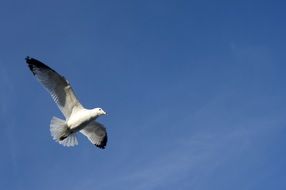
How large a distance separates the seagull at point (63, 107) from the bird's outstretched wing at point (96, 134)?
5.05ft

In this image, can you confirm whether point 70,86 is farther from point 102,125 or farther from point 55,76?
point 102,125

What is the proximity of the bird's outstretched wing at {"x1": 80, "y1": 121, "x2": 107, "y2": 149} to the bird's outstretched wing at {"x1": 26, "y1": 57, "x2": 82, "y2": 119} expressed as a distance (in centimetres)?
209

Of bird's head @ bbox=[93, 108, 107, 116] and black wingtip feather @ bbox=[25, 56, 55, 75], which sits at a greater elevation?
black wingtip feather @ bbox=[25, 56, 55, 75]

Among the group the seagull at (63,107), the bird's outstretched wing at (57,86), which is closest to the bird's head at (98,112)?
the seagull at (63,107)

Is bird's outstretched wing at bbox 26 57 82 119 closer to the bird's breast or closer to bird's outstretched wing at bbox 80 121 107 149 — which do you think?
the bird's breast

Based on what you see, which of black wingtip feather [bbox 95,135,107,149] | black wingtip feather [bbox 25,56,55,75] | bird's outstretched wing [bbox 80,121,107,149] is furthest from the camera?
black wingtip feather [bbox 95,135,107,149]

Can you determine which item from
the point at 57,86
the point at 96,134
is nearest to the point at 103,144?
→ the point at 96,134

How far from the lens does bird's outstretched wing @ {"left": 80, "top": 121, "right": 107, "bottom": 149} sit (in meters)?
37.1

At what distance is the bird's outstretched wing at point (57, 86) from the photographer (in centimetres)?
3422

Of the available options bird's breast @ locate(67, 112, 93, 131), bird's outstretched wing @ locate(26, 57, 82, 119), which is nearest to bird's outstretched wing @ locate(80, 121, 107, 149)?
bird's outstretched wing @ locate(26, 57, 82, 119)

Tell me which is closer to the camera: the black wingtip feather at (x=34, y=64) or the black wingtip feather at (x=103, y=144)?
the black wingtip feather at (x=34, y=64)

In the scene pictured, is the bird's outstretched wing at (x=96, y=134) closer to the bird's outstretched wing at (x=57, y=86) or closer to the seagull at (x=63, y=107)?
the seagull at (x=63, y=107)

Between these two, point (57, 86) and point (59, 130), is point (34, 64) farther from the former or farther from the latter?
point (59, 130)

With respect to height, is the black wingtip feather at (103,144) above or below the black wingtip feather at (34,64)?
below
